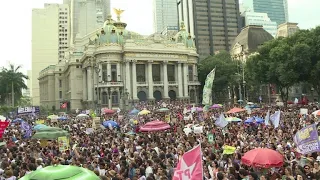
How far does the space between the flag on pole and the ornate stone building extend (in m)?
57.2

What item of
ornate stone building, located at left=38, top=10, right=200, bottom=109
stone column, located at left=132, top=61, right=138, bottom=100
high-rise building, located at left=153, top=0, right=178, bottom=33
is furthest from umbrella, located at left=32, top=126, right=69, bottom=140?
high-rise building, located at left=153, top=0, right=178, bottom=33

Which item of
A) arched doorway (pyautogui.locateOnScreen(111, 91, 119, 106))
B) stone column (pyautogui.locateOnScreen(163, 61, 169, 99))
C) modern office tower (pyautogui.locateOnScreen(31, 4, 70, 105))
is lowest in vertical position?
arched doorway (pyautogui.locateOnScreen(111, 91, 119, 106))

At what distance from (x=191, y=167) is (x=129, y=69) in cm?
6538

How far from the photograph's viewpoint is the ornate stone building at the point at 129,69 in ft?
232

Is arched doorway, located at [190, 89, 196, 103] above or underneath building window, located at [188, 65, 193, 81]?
underneath

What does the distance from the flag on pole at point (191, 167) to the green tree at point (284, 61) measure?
4114 cm

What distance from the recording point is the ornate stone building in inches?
2783

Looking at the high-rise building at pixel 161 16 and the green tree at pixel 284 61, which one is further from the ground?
the high-rise building at pixel 161 16

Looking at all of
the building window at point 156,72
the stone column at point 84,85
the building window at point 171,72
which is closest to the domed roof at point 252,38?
the building window at point 171,72

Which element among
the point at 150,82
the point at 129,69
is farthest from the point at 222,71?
the point at 129,69

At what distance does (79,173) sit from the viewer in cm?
700

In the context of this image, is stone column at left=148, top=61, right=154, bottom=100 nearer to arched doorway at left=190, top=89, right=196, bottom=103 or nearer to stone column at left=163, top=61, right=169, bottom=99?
stone column at left=163, top=61, right=169, bottom=99

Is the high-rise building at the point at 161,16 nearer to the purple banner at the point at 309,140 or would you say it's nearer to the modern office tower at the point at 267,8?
the modern office tower at the point at 267,8

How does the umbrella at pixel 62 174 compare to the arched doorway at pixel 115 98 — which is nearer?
the umbrella at pixel 62 174
